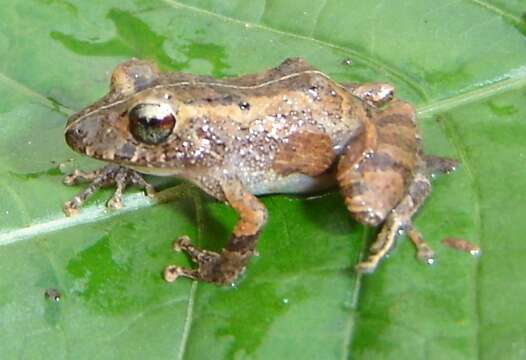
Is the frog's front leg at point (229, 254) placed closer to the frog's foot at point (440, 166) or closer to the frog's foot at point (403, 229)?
the frog's foot at point (403, 229)

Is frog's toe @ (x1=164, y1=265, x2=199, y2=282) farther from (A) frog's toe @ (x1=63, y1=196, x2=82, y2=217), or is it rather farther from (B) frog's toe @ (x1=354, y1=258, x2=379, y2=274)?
(B) frog's toe @ (x1=354, y1=258, x2=379, y2=274)

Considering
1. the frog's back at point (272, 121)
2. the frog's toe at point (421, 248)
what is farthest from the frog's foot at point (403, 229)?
the frog's back at point (272, 121)

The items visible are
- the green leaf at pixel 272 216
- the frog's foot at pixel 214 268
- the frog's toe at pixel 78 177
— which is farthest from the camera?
the frog's toe at pixel 78 177

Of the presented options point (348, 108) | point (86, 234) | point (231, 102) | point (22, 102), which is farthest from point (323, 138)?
point (22, 102)

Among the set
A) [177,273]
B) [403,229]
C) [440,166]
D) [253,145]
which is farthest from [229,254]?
[440,166]

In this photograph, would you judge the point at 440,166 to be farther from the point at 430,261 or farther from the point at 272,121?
the point at 272,121

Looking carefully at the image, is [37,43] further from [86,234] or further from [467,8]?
[467,8]

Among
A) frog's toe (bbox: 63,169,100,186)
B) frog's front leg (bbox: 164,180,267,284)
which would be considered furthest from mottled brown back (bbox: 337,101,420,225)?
frog's toe (bbox: 63,169,100,186)

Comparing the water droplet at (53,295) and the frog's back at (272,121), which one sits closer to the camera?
the water droplet at (53,295)

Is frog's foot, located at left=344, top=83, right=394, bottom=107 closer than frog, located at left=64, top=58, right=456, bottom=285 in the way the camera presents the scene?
No
